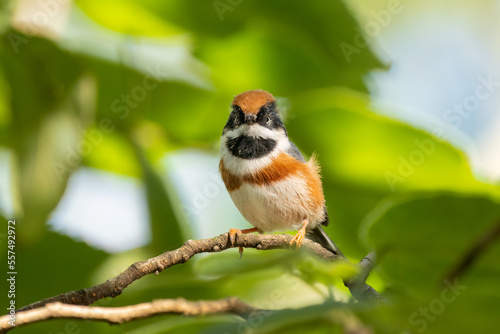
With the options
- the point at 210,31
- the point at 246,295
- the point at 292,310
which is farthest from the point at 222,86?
the point at 292,310

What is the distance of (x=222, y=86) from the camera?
1.56 meters

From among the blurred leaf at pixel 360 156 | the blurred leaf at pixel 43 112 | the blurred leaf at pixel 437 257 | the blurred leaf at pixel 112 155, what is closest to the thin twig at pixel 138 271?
the blurred leaf at pixel 360 156

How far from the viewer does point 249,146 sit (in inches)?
81.6

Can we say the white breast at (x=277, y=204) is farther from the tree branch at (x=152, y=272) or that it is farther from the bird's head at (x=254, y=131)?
the tree branch at (x=152, y=272)

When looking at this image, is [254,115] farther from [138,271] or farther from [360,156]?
[138,271]

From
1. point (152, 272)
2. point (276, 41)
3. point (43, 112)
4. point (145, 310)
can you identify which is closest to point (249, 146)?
point (276, 41)

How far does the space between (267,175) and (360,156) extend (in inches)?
37.0

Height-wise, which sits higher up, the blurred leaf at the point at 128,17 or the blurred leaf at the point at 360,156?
the blurred leaf at the point at 128,17

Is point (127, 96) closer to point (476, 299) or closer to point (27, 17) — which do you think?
point (27, 17)

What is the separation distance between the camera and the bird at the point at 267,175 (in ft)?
6.69

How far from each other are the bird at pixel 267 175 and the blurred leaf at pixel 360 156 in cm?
74

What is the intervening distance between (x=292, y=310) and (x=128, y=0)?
3.87 feet

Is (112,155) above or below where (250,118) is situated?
below

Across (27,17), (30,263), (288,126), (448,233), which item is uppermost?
(27,17)
